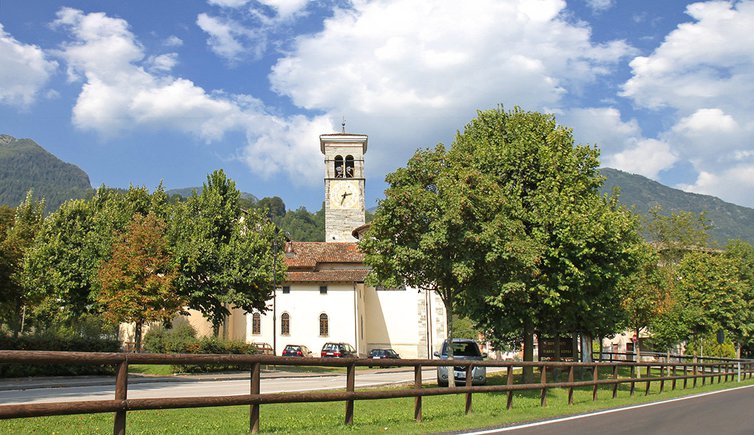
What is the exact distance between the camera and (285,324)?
55.1 m

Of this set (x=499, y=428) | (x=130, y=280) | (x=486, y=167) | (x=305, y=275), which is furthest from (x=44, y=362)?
(x=305, y=275)

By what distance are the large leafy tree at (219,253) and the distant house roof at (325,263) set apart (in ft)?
53.5

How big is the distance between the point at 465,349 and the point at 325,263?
106 ft

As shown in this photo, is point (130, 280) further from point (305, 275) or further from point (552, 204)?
point (305, 275)

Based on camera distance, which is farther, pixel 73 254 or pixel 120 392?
pixel 73 254

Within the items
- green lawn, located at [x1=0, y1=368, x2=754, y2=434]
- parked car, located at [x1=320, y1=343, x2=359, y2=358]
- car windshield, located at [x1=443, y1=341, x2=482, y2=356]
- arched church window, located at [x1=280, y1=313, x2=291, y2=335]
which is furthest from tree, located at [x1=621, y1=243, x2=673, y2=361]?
arched church window, located at [x1=280, y1=313, x2=291, y2=335]

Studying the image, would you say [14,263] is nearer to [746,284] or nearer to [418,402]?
[418,402]

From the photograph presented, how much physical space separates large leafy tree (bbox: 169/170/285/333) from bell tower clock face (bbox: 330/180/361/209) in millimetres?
31241

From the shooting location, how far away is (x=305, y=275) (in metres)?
55.5

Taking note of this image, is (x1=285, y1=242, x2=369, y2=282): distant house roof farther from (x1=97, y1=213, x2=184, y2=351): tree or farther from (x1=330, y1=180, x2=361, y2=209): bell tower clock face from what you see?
Answer: (x1=97, y1=213, x2=184, y2=351): tree

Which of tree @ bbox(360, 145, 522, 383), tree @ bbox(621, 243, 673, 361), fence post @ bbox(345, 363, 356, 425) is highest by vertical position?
tree @ bbox(360, 145, 522, 383)

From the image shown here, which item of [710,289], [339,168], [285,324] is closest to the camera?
[710,289]

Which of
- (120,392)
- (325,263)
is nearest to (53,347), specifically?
(120,392)

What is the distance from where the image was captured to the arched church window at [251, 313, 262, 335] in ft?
182
